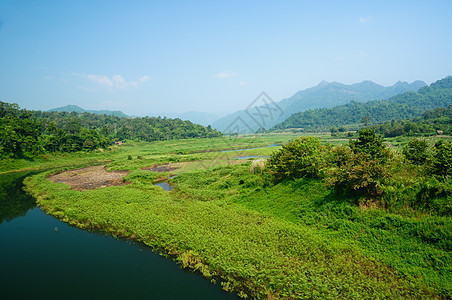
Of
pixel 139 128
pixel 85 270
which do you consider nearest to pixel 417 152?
pixel 85 270

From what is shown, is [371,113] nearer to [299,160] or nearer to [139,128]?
[139,128]

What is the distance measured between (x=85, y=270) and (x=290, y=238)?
891 centimetres

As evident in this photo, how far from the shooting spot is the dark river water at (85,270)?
843cm

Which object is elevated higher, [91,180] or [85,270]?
[91,180]

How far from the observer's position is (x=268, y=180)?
657 inches

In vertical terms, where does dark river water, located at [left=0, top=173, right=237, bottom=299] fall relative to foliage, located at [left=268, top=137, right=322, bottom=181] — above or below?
below

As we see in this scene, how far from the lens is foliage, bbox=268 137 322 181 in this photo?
14.4 m

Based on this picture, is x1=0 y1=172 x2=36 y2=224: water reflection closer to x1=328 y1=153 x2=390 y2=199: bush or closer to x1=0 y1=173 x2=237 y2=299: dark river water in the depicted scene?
x1=0 y1=173 x2=237 y2=299: dark river water

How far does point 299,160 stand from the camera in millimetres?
15125

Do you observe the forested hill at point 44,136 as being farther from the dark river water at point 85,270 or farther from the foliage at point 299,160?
the foliage at point 299,160

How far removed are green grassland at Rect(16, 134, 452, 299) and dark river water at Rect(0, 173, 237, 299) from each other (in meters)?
0.62

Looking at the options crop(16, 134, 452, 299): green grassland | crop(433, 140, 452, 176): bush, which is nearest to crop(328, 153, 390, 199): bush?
crop(16, 134, 452, 299): green grassland

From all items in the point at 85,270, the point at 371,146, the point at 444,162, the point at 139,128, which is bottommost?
the point at 85,270

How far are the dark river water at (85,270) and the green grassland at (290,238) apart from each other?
0.62 metres
